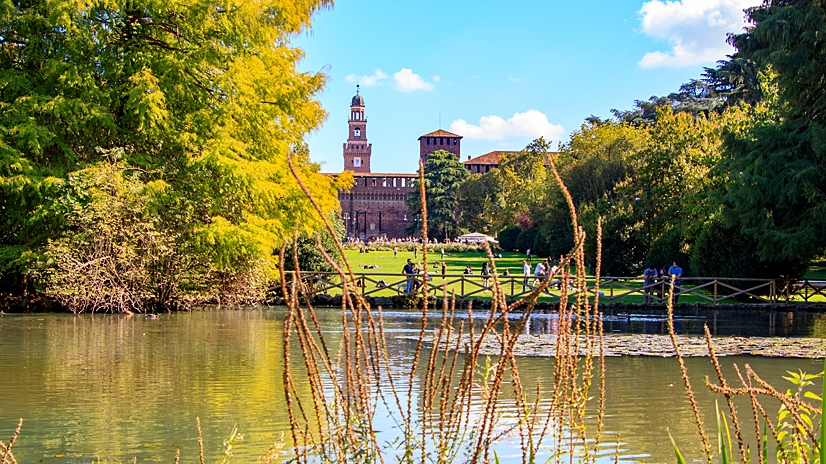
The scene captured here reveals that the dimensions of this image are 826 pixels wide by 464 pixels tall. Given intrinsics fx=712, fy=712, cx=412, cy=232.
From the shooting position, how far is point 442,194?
77938mm

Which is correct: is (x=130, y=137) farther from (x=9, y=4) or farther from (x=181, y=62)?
(x=9, y=4)

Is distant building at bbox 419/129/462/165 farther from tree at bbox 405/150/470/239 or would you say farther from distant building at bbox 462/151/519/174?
tree at bbox 405/150/470/239

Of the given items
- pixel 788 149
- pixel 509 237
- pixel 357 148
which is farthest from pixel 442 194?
pixel 788 149

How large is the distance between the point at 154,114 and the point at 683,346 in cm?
1199

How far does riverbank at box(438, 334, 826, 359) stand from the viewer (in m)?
10.9

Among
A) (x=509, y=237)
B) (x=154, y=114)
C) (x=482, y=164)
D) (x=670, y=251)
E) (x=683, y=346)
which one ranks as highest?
(x=482, y=164)

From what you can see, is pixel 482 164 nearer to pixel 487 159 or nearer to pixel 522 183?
pixel 487 159

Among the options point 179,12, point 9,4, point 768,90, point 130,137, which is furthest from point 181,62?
point 768,90

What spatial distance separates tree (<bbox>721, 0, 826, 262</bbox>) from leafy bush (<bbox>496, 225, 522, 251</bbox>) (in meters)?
36.2

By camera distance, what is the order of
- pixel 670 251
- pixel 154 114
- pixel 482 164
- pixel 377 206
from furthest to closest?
1. pixel 482 164
2. pixel 377 206
3. pixel 670 251
4. pixel 154 114

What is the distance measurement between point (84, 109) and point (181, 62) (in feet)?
7.80

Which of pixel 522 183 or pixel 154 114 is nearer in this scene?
pixel 154 114

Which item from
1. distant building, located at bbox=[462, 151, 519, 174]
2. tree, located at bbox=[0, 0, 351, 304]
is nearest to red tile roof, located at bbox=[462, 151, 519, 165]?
distant building, located at bbox=[462, 151, 519, 174]

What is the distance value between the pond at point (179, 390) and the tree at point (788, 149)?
31.5 ft
